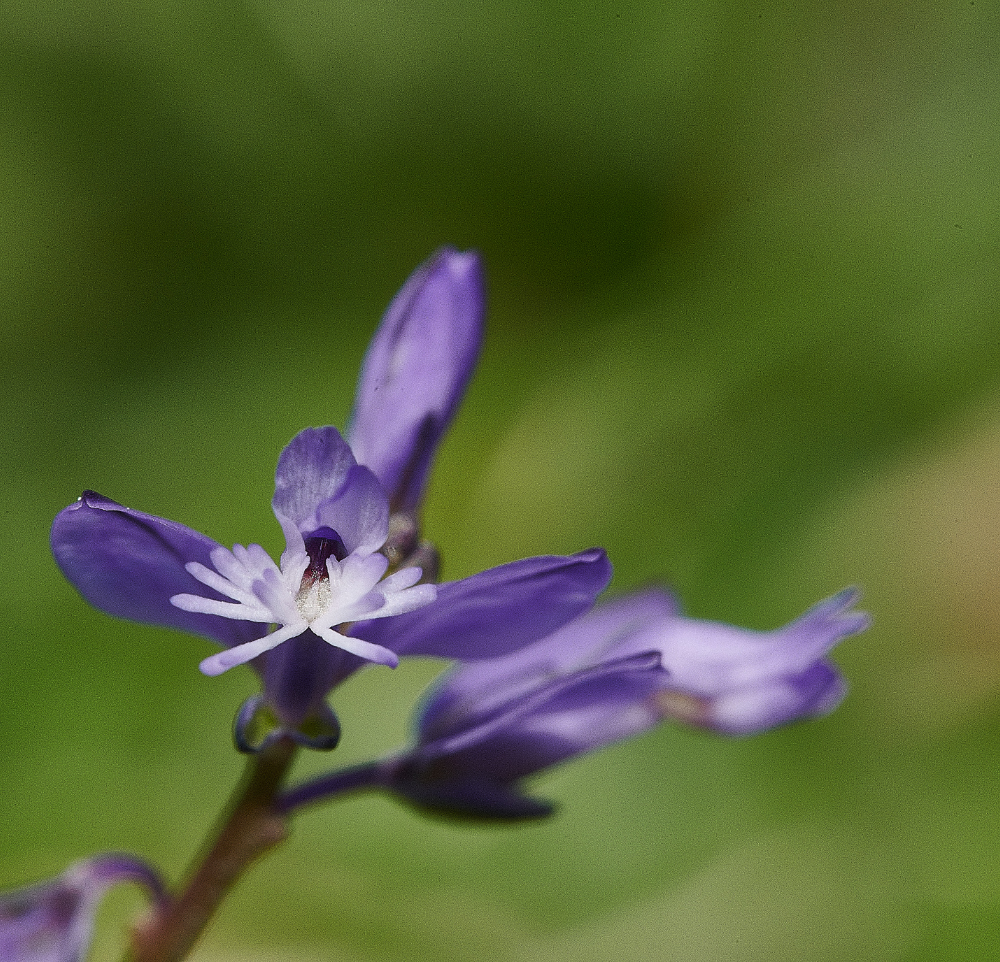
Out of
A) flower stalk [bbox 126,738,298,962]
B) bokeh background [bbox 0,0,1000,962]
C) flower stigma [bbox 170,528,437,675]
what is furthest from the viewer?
bokeh background [bbox 0,0,1000,962]

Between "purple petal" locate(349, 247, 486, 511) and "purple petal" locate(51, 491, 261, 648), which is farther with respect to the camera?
"purple petal" locate(349, 247, 486, 511)

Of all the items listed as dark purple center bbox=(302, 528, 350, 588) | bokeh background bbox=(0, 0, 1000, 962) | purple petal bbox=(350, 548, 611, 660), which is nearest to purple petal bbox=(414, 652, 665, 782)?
purple petal bbox=(350, 548, 611, 660)

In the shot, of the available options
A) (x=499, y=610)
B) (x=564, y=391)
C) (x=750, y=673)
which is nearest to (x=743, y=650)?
(x=750, y=673)

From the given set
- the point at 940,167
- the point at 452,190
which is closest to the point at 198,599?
the point at 452,190

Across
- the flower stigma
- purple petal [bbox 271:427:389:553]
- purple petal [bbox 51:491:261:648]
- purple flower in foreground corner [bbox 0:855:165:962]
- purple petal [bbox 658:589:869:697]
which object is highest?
purple petal [bbox 658:589:869:697]

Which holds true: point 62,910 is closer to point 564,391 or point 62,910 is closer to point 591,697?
point 591,697

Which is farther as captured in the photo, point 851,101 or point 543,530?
point 851,101

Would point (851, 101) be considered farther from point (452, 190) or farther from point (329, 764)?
point (329, 764)

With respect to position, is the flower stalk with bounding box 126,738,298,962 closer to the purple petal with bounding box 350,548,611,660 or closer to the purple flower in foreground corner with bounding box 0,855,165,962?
the purple flower in foreground corner with bounding box 0,855,165,962
